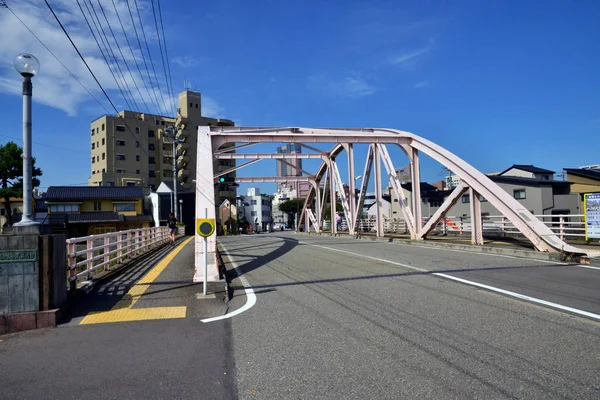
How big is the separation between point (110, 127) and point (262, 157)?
44.3m

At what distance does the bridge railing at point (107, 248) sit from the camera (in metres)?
8.16

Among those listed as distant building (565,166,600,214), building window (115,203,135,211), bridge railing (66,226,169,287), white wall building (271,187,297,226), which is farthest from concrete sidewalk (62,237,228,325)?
white wall building (271,187,297,226)

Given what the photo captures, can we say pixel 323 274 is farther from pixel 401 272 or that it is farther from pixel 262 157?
pixel 262 157

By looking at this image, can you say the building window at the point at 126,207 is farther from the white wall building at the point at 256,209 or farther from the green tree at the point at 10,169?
the white wall building at the point at 256,209

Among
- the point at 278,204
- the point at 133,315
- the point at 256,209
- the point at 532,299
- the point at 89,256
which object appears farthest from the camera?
the point at 278,204

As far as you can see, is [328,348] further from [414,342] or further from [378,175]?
[378,175]

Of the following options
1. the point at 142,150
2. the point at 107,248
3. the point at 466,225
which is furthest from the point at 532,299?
the point at 142,150

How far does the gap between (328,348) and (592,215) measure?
44.7ft

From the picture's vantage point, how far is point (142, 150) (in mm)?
71000

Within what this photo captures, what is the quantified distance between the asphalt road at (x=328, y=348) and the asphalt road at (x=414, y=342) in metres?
0.02

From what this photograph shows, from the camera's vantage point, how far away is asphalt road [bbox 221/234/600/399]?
3.66m

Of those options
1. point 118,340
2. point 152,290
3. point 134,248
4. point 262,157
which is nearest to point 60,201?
point 262,157

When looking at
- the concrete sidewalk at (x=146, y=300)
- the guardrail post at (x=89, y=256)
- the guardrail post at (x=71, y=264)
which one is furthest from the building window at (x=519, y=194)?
the guardrail post at (x=71, y=264)

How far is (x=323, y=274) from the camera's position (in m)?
10.5
